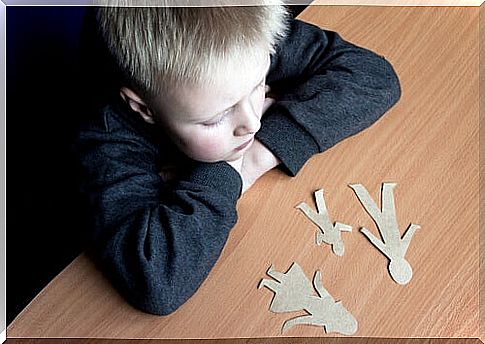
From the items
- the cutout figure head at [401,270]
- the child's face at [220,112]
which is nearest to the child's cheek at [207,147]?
the child's face at [220,112]

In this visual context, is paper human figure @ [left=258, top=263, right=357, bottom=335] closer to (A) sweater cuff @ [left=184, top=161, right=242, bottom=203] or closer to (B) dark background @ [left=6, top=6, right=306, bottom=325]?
(A) sweater cuff @ [left=184, top=161, right=242, bottom=203]

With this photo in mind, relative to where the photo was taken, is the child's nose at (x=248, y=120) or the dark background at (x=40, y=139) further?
the dark background at (x=40, y=139)

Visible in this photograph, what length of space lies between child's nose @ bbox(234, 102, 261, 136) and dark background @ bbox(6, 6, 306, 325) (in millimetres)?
177

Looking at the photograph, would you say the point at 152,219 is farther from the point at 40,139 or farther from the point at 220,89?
the point at 40,139

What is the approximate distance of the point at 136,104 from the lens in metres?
0.56

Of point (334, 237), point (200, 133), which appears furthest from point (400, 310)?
point (200, 133)

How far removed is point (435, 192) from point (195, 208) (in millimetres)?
156

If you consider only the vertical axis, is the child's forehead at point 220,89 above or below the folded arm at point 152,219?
above

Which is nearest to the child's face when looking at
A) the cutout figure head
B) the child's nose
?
the child's nose

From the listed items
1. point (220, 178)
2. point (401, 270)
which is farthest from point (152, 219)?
point (401, 270)

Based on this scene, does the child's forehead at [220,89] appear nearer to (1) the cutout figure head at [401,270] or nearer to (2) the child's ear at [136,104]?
(2) the child's ear at [136,104]

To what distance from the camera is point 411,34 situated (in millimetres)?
628

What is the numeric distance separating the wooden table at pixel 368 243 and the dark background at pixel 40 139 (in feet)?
0.54

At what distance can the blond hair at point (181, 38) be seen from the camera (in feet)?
1.63
